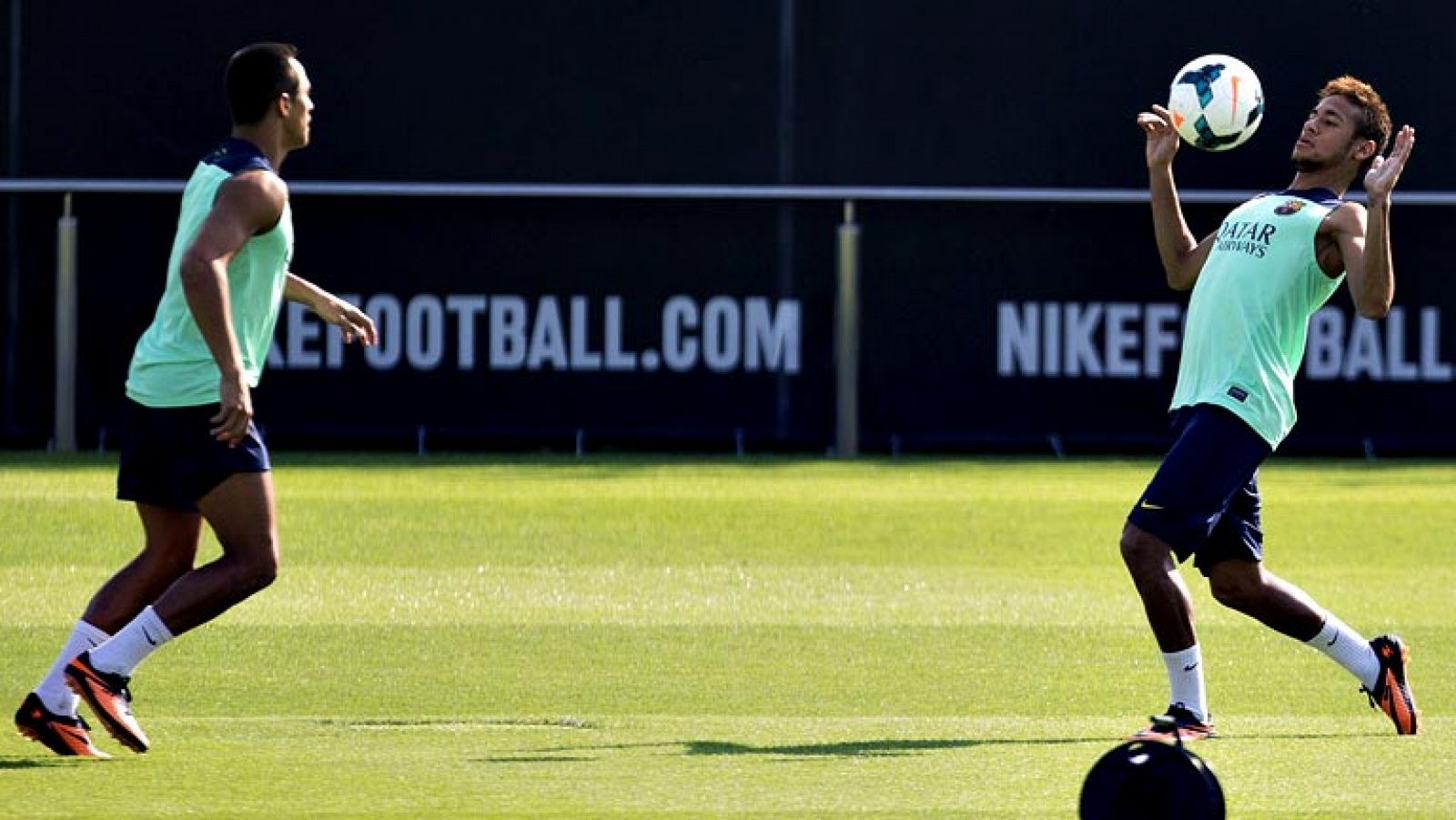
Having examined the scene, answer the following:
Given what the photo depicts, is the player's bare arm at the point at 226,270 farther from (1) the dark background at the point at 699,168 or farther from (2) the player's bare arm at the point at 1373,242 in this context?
(1) the dark background at the point at 699,168

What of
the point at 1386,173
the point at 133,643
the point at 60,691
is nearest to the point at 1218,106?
the point at 1386,173

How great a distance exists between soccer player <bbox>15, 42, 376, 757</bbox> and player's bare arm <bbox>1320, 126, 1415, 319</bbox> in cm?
344

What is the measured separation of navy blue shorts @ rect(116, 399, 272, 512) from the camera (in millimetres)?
8367

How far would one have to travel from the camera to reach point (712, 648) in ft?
38.0

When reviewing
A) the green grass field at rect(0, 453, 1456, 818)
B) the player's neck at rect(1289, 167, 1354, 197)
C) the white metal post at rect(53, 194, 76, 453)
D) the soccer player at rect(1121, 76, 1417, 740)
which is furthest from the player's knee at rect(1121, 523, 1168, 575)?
the white metal post at rect(53, 194, 76, 453)

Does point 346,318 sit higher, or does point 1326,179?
point 1326,179

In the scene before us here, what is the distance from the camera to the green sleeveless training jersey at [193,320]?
27.4ft

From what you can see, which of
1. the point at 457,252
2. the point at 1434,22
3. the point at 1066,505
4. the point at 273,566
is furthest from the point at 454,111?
the point at 273,566

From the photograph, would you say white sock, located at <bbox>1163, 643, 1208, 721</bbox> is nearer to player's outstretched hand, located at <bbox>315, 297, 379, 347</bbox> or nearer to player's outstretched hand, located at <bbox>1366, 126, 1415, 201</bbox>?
player's outstretched hand, located at <bbox>1366, 126, 1415, 201</bbox>

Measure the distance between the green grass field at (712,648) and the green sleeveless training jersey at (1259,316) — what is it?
1.14 meters

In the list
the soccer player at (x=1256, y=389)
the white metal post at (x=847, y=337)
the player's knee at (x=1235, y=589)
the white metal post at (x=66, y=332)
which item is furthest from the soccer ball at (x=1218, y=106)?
the white metal post at (x=66, y=332)

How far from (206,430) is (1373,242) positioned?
3754 millimetres

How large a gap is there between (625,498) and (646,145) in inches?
165

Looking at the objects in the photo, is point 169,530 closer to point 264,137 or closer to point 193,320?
point 193,320
